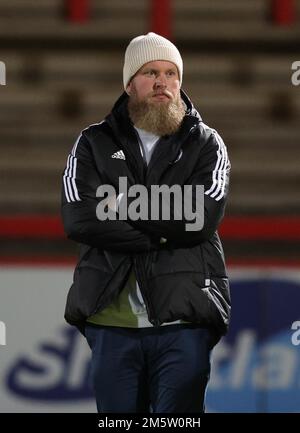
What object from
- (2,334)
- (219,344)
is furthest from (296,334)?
(2,334)

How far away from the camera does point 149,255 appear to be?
2982mm

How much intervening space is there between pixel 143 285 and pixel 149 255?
90 mm

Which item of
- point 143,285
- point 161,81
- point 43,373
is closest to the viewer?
point 143,285

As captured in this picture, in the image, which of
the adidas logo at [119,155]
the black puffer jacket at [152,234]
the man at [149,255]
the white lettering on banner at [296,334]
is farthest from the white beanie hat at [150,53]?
the white lettering on banner at [296,334]

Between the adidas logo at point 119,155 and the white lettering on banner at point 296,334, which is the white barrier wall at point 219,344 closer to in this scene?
the white lettering on banner at point 296,334

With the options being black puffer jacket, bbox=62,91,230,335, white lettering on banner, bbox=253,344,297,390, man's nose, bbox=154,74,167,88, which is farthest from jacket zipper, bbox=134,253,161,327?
white lettering on banner, bbox=253,344,297,390

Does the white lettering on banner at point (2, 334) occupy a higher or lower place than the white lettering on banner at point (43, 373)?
higher

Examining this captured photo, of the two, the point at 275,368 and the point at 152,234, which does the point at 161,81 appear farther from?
the point at 275,368

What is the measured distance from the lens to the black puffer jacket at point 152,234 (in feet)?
9.61

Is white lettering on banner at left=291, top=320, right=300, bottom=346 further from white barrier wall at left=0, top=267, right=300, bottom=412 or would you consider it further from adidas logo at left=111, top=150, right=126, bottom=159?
adidas logo at left=111, top=150, right=126, bottom=159

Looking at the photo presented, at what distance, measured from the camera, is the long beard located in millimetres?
3027

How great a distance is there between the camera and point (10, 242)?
581cm
